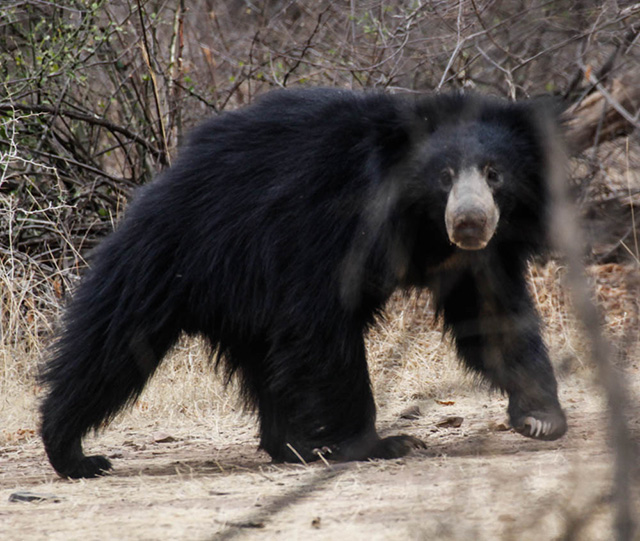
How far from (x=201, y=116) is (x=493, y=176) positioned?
394cm

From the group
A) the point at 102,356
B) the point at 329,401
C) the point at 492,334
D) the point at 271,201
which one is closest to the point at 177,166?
the point at 271,201

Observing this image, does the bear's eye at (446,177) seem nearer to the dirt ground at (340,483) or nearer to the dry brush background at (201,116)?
the dirt ground at (340,483)

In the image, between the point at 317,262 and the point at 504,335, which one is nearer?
the point at 317,262

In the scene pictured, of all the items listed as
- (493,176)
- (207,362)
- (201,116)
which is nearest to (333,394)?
(493,176)

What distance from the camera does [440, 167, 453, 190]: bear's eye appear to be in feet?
12.5

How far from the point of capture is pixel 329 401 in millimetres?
3891

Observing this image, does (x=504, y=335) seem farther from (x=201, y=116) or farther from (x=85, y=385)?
(x=201, y=116)

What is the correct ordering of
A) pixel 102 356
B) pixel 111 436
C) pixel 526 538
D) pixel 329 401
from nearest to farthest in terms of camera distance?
pixel 526 538 < pixel 329 401 < pixel 102 356 < pixel 111 436

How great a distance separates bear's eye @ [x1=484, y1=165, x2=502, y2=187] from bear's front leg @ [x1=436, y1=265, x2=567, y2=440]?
0.43 metres

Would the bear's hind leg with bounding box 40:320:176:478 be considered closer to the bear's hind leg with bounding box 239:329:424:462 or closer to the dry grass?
the bear's hind leg with bounding box 239:329:424:462

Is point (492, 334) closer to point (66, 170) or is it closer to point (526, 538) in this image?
point (526, 538)

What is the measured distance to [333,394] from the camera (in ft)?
12.7

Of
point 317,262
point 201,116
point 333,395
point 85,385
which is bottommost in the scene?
point 333,395

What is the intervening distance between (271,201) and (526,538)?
2.10 m
